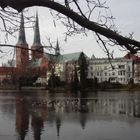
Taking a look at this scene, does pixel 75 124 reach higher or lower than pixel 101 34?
lower

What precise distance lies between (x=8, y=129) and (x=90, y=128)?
3565 millimetres

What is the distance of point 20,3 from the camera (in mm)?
4203

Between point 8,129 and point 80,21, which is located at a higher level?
point 80,21

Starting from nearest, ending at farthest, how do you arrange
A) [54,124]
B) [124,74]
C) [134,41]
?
[134,41] < [54,124] < [124,74]

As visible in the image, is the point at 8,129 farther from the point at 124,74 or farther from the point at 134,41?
the point at 124,74

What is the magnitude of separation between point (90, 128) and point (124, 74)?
424ft

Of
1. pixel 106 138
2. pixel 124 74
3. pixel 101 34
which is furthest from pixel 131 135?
pixel 124 74

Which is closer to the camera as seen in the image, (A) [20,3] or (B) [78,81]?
(A) [20,3]

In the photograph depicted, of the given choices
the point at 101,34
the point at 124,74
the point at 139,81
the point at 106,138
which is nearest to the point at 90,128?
the point at 106,138

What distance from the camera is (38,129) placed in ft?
56.5

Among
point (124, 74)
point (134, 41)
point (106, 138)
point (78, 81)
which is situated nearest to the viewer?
point (134, 41)

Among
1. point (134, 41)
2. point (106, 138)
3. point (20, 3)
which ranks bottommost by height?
point (106, 138)

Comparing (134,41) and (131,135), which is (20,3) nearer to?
(134,41)

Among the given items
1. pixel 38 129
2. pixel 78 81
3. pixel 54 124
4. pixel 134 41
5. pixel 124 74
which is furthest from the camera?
pixel 124 74
